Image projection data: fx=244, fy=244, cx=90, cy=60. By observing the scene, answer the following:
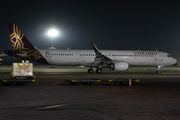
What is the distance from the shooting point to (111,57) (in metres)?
36.9

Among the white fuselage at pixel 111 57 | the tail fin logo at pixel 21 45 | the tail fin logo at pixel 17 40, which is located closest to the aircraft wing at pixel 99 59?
the white fuselage at pixel 111 57

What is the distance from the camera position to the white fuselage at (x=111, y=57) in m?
35.3

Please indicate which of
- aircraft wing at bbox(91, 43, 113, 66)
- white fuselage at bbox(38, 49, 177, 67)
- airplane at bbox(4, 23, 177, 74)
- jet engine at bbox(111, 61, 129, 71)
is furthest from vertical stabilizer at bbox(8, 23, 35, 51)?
jet engine at bbox(111, 61, 129, 71)

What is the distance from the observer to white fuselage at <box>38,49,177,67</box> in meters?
35.3

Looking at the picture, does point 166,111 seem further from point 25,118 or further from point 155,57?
point 155,57

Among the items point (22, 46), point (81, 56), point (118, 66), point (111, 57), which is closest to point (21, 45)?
point (22, 46)

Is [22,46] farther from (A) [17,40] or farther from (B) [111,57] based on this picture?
(B) [111,57]

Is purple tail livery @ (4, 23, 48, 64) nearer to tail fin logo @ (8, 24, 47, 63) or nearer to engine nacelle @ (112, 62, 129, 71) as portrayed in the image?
tail fin logo @ (8, 24, 47, 63)

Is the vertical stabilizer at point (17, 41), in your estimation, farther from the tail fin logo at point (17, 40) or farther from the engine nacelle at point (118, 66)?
the engine nacelle at point (118, 66)

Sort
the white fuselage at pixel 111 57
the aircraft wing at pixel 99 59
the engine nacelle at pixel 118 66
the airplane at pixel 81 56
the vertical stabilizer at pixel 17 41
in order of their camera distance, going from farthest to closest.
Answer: the white fuselage at pixel 111 57, the aircraft wing at pixel 99 59, the vertical stabilizer at pixel 17 41, the airplane at pixel 81 56, the engine nacelle at pixel 118 66

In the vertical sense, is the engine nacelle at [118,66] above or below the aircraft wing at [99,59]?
below

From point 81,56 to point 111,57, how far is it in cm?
461

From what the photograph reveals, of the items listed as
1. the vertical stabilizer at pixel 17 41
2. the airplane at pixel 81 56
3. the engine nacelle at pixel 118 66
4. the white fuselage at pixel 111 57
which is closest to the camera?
the engine nacelle at pixel 118 66

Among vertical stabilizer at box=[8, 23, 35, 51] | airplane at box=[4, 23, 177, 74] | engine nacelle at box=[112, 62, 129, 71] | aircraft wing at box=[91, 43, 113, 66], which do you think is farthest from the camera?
aircraft wing at box=[91, 43, 113, 66]
